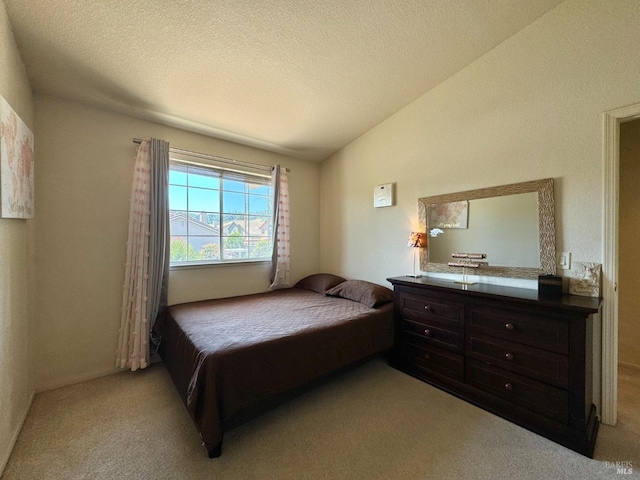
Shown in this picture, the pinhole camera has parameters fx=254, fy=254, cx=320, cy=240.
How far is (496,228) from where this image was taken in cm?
224

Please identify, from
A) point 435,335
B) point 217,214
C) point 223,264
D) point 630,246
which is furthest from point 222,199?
point 630,246

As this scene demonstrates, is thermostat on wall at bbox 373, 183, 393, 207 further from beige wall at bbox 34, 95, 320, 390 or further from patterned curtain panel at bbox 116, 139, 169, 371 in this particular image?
beige wall at bbox 34, 95, 320, 390

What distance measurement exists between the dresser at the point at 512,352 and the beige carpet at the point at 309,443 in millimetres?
120

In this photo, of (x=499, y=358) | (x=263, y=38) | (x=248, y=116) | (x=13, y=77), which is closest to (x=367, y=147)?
(x=248, y=116)

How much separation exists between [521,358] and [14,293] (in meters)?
3.38

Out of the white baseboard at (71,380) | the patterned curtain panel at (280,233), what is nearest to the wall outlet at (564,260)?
the patterned curtain panel at (280,233)

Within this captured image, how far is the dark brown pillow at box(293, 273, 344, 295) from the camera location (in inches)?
129

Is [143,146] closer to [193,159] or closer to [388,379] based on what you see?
[193,159]

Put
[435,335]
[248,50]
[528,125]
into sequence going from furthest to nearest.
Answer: [435,335]
[528,125]
[248,50]

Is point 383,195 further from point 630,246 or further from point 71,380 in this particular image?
point 71,380

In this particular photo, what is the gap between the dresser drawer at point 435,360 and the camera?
2.07 meters

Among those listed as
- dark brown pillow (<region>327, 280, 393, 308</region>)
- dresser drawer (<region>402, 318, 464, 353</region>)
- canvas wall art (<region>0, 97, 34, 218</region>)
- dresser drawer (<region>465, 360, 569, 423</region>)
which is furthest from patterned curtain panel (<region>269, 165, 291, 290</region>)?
dresser drawer (<region>465, 360, 569, 423</region>)

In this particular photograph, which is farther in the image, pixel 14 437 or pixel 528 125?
pixel 528 125

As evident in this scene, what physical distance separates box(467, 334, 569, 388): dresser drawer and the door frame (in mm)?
473
